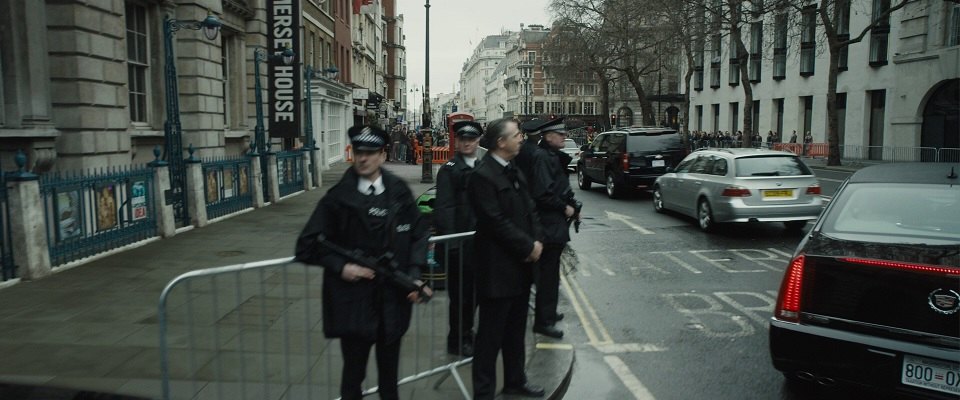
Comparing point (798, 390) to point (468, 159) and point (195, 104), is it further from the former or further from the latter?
point (195, 104)

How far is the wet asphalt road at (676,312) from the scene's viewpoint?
17.1ft

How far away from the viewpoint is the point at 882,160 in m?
37.5

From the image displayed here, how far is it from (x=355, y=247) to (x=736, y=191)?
958 centimetres

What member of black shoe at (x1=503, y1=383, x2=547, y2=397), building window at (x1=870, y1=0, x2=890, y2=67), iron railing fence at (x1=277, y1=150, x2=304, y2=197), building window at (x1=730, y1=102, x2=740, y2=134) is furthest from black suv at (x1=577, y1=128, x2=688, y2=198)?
building window at (x1=730, y1=102, x2=740, y2=134)

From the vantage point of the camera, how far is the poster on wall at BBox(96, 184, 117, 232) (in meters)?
9.55

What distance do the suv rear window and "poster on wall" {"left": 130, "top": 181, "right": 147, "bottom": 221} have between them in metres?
11.6

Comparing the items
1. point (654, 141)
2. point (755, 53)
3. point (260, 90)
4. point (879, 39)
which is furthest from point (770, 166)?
point (755, 53)

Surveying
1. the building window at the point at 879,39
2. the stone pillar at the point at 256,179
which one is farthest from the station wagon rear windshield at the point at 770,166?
the building window at the point at 879,39

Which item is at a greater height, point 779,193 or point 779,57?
point 779,57

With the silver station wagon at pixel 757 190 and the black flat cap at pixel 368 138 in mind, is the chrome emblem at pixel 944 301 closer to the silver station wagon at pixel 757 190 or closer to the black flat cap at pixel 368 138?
the black flat cap at pixel 368 138

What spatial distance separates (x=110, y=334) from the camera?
19.9 feet

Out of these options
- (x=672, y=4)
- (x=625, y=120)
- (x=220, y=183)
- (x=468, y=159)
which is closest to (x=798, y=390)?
(x=468, y=159)

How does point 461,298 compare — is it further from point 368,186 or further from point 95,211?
point 95,211

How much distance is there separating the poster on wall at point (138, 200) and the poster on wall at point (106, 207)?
507 mm
